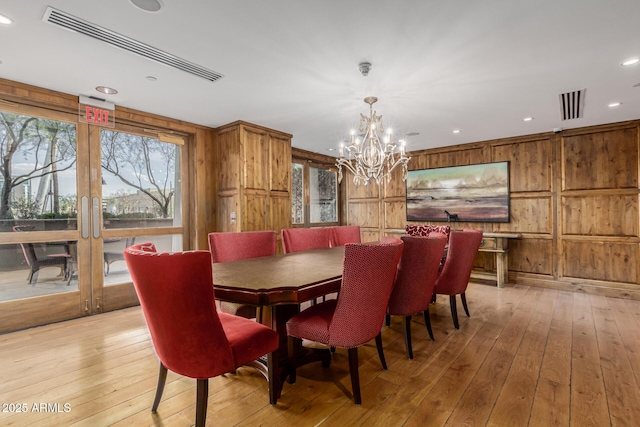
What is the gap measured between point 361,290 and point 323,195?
5417 mm

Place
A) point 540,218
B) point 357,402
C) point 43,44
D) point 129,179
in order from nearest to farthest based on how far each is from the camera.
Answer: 1. point 357,402
2. point 43,44
3. point 129,179
4. point 540,218

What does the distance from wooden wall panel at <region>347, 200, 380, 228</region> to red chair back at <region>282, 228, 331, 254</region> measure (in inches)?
124

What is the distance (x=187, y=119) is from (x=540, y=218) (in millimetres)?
5786

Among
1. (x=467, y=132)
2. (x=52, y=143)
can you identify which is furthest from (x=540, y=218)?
(x=52, y=143)

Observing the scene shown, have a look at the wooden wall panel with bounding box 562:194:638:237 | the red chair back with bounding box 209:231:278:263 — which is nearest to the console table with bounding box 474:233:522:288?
the wooden wall panel with bounding box 562:194:638:237

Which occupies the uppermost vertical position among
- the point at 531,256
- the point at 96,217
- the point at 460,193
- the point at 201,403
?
the point at 460,193

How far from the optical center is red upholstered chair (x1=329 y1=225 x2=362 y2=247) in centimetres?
402

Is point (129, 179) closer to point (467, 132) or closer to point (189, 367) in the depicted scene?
point (189, 367)

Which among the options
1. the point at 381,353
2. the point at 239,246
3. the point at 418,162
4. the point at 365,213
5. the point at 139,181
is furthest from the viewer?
Answer: the point at 365,213

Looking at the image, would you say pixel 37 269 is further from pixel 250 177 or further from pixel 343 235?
pixel 343 235

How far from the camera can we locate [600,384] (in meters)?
2.06

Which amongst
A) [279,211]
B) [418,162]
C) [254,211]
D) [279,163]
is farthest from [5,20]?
[418,162]

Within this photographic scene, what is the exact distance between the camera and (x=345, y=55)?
2473 mm

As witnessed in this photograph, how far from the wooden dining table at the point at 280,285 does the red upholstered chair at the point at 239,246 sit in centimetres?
30
